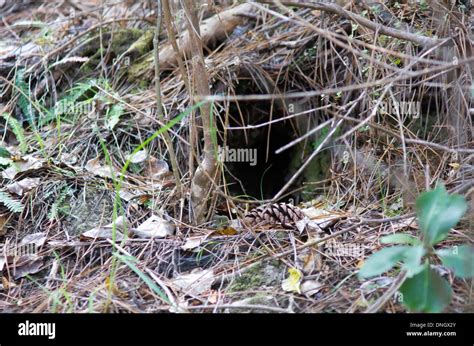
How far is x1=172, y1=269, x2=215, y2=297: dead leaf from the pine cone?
1.07 ft

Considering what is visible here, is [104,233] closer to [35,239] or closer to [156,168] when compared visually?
[35,239]

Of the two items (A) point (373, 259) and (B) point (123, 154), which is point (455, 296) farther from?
(B) point (123, 154)

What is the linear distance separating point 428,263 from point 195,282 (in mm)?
882

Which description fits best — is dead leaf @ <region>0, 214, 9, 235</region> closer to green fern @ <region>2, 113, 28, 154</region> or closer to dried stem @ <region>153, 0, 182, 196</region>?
green fern @ <region>2, 113, 28, 154</region>

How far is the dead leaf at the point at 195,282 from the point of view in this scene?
87.0 inches

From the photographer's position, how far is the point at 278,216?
2.52 m

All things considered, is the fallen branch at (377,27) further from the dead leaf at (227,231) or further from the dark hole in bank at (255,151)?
the dead leaf at (227,231)

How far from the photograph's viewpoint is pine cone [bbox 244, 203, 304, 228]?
2506 millimetres

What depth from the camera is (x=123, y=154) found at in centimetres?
304

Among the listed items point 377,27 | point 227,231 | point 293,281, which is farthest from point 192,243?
point 377,27

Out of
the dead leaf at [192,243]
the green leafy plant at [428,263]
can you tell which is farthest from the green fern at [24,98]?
the green leafy plant at [428,263]

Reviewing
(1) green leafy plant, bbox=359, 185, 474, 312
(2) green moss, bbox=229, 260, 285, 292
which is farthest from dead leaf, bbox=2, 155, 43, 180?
(1) green leafy plant, bbox=359, 185, 474, 312

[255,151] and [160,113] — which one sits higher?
[160,113]

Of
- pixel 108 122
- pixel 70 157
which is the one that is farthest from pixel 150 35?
pixel 70 157
